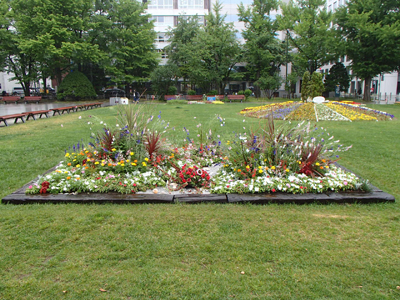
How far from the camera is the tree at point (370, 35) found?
2886cm

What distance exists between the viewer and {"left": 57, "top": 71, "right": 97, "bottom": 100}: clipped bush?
33594 millimetres

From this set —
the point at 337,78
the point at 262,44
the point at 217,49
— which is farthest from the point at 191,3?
the point at 337,78

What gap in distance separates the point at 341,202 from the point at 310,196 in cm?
45

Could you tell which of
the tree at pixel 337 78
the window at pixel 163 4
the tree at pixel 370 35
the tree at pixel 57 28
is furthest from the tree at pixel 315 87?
the window at pixel 163 4

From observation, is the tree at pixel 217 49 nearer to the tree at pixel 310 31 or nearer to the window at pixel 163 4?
the tree at pixel 310 31

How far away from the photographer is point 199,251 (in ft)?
10.4

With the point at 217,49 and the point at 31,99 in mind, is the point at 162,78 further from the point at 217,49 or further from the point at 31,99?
the point at 31,99

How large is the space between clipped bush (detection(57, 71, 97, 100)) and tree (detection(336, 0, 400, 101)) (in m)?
28.6

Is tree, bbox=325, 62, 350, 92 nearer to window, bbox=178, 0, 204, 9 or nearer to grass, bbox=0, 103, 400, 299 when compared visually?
window, bbox=178, 0, 204, 9

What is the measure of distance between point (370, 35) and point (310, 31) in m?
8.34

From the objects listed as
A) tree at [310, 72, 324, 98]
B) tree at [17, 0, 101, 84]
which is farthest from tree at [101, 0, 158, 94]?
tree at [310, 72, 324, 98]

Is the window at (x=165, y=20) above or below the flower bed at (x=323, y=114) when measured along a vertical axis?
above

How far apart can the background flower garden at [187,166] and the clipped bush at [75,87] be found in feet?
101

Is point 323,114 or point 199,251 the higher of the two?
point 323,114
